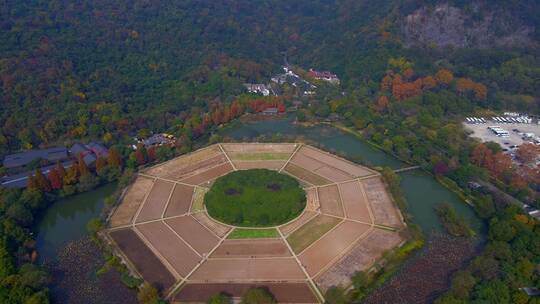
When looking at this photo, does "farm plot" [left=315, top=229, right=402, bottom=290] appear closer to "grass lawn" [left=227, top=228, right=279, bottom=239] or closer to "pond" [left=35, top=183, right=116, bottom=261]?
"grass lawn" [left=227, top=228, right=279, bottom=239]

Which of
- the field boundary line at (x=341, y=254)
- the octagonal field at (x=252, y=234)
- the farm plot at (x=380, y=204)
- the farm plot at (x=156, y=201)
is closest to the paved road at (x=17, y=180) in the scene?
the octagonal field at (x=252, y=234)

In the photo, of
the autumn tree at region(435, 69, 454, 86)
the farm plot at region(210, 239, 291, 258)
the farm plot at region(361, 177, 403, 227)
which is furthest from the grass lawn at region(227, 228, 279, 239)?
the autumn tree at region(435, 69, 454, 86)

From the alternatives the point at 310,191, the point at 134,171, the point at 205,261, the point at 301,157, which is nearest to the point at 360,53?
the point at 301,157

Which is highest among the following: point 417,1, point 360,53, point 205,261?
point 417,1

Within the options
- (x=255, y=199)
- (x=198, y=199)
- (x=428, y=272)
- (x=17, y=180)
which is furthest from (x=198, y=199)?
(x=428, y=272)

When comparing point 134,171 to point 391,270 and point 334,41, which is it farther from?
point 334,41

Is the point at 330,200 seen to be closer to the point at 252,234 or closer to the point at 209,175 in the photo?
A: the point at 252,234

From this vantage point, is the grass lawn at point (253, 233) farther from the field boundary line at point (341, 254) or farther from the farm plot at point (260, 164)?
the farm plot at point (260, 164)

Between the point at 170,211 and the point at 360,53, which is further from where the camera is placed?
the point at 360,53
